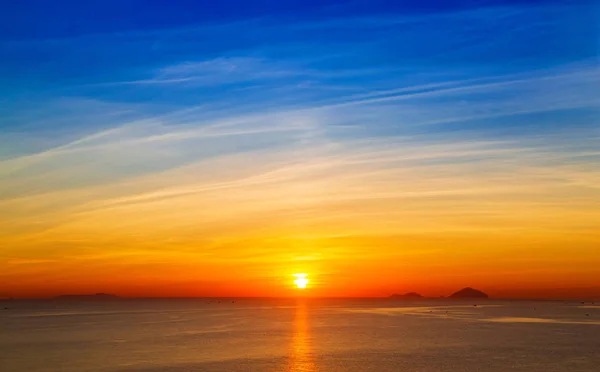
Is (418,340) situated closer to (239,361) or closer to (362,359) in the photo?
(362,359)

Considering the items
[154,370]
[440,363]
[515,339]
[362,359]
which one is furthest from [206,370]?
[515,339]

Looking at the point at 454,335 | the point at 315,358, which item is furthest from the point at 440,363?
the point at 454,335

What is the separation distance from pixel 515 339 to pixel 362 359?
82.4 ft

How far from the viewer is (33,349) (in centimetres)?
5647

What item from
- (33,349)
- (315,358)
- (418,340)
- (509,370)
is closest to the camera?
(509,370)

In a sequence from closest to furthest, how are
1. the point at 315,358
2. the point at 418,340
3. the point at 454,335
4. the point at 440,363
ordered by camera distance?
the point at 440,363
the point at 315,358
the point at 418,340
the point at 454,335

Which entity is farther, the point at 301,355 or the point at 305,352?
the point at 305,352

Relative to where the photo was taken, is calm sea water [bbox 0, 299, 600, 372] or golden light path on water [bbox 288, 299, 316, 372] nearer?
golden light path on water [bbox 288, 299, 316, 372]

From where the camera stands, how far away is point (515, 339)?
6488cm

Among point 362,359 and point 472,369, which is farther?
point 362,359

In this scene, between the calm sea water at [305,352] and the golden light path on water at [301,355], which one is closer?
the golden light path on water at [301,355]

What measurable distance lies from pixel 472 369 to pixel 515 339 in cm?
2626

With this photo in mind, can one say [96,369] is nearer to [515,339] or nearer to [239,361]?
[239,361]

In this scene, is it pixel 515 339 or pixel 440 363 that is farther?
pixel 515 339
